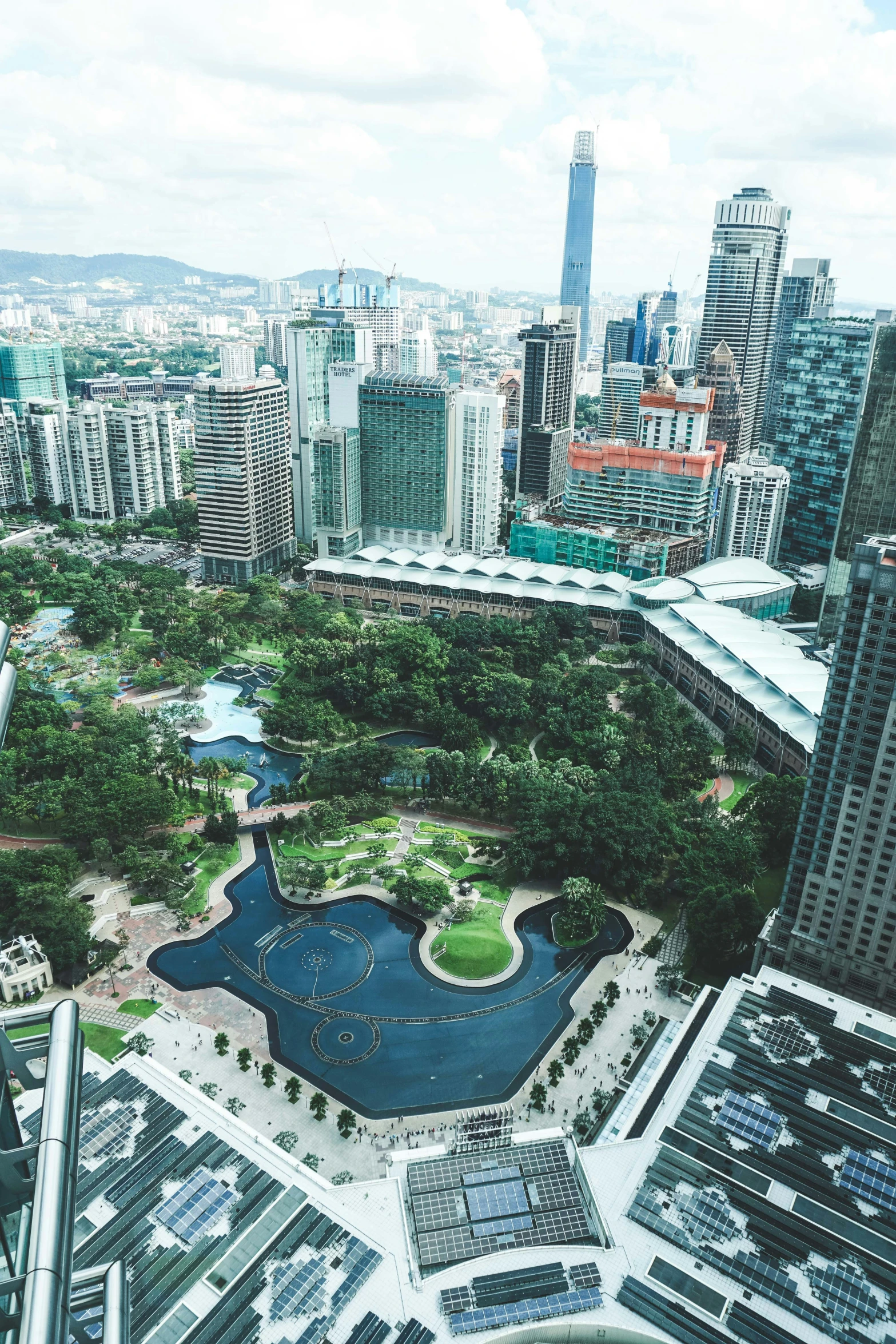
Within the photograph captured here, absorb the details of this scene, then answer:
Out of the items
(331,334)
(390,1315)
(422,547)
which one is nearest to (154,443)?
(331,334)

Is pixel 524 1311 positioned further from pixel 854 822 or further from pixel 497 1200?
pixel 854 822

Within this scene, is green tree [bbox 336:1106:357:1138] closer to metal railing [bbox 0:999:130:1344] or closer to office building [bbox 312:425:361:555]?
metal railing [bbox 0:999:130:1344]

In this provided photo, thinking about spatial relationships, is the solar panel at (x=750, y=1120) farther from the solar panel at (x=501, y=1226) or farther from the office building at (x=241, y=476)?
the office building at (x=241, y=476)

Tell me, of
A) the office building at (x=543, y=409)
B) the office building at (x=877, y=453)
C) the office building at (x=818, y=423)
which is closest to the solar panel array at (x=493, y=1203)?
the office building at (x=877, y=453)

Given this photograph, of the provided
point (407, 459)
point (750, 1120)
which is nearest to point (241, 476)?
point (407, 459)

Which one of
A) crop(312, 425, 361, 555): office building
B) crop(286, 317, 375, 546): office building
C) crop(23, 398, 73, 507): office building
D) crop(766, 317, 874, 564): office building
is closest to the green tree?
crop(312, 425, 361, 555): office building

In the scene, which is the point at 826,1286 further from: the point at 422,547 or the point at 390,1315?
the point at 422,547

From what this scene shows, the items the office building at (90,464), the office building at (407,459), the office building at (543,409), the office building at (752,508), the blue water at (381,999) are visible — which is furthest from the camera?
the office building at (543,409)
